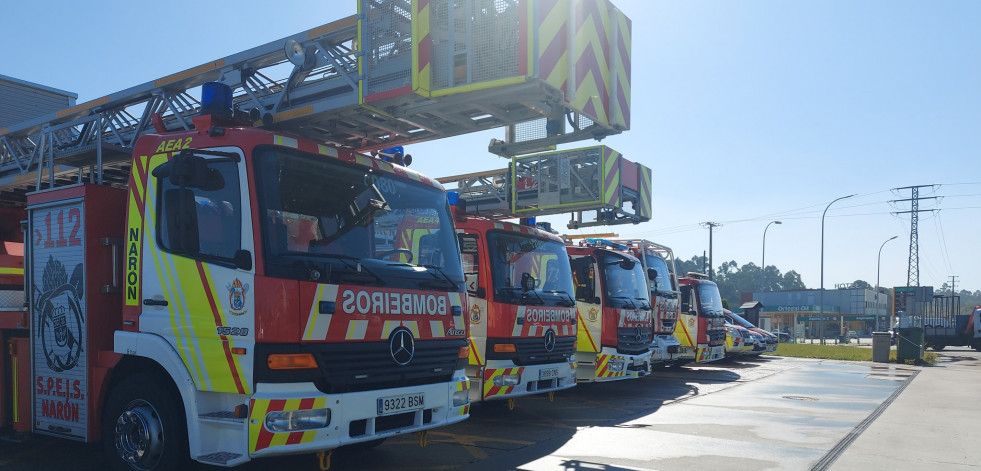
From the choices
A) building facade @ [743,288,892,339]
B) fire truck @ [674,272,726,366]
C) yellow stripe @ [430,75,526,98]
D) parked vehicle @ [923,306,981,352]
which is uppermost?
yellow stripe @ [430,75,526,98]

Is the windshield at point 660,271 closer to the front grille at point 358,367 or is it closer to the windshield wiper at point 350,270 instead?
the front grille at point 358,367

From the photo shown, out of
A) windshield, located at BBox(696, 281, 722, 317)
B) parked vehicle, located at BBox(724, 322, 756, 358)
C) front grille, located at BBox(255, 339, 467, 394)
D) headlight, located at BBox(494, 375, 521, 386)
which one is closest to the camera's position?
front grille, located at BBox(255, 339, 467, 394)

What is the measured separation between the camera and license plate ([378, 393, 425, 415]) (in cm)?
519

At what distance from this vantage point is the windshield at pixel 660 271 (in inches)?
543

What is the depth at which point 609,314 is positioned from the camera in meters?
11.2

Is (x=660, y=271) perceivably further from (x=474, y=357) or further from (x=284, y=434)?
(x=284, y=434)

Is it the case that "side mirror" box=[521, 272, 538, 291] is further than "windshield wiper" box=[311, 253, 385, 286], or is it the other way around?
"side mirror" box=[521, 272, 538, 291]

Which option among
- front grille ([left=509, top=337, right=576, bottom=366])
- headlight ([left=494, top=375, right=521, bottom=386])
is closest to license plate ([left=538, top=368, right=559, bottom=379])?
front grille ([left=509, top=337, right=576, bottom=366])

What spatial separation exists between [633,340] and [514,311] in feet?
11.5

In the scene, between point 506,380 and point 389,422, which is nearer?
point 389,422

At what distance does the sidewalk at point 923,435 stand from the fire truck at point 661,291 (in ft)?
12.8

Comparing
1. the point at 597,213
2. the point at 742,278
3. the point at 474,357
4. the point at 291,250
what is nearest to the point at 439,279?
the point at 291,250

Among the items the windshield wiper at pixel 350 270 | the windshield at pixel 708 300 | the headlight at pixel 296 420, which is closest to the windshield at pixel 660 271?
the windshield at pixel 708 300

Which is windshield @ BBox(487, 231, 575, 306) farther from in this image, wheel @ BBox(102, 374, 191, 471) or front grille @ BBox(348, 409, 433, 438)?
wheel @ BBox(102, 374, 191, 471)
